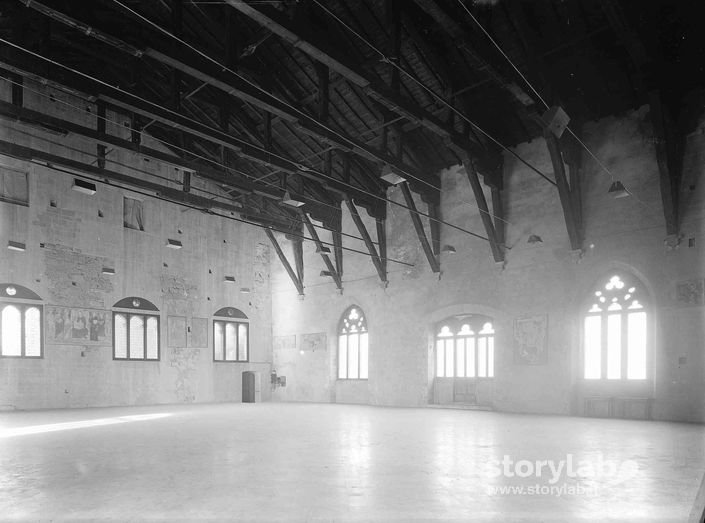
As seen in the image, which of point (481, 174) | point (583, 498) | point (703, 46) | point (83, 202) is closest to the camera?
point (583, 498)

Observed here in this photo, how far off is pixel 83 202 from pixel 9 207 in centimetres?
243

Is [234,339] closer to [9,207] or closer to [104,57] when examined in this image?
[9,207]

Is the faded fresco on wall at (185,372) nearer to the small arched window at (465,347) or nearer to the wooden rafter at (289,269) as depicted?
the wooden rafter at (289,269)

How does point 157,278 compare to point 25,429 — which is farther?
point 157,278

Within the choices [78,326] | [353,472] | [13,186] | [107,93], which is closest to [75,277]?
[78,326]

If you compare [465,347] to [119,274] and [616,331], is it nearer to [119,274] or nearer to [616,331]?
[616,331]

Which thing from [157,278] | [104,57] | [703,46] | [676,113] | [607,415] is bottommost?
[607,415]

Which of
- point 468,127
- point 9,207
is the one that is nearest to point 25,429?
point 9,207

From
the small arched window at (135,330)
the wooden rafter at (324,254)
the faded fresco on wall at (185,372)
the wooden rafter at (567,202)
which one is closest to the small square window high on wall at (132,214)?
the small arched window at (135,330)

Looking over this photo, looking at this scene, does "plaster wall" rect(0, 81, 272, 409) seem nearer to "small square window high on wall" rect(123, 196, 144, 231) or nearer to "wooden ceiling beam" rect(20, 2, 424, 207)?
"small square window high on wall" rect(123, 196, 144, 231)

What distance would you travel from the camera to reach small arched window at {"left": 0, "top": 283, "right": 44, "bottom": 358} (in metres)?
17.9

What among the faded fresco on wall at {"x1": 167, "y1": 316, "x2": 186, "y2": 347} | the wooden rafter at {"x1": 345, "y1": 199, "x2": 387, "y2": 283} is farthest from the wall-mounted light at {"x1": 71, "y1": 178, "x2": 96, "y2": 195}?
the wooden rafter at {"x1": 345, "y1": 199, "x2": 387, "y2": 283}

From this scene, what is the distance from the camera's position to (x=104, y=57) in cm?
1747

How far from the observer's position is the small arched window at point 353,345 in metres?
22.5
